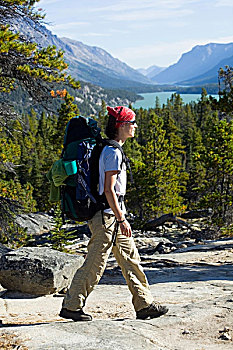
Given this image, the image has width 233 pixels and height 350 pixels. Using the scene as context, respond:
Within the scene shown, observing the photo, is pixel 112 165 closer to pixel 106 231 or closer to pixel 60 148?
pixel 106 231

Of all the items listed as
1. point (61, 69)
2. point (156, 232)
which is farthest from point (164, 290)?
point (156, 232)

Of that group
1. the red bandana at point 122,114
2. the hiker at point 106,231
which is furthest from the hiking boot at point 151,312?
the red bandana at point 122,114

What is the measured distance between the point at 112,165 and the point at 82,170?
1.28ft

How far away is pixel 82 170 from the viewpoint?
4.82 meters

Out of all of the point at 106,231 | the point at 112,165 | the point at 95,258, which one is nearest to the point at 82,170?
the point at 112,165

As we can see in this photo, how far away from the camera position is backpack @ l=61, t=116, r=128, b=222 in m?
4.80

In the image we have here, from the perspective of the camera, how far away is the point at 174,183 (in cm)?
3431

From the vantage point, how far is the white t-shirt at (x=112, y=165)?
15.4ft

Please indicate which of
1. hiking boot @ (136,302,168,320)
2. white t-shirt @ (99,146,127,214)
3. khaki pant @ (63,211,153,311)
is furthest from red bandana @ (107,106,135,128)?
hiking boot @ (136,302,168,320)

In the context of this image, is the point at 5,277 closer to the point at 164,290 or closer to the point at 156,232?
the point at 164,290

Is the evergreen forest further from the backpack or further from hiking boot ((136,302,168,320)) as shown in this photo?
hiking boot ((136,302,168,320))

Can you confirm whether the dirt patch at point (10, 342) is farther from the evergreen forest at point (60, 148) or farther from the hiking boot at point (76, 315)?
the evergreen forest at point (60, 148)

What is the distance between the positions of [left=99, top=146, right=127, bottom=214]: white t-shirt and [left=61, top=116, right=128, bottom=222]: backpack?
8cm

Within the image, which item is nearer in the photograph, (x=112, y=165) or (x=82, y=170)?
(x=112, y=165)
